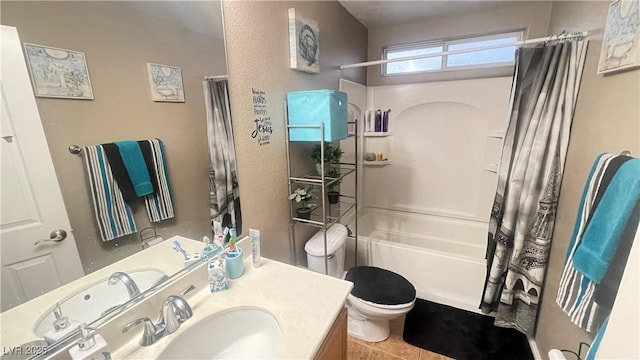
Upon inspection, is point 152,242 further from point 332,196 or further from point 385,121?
point 385,121

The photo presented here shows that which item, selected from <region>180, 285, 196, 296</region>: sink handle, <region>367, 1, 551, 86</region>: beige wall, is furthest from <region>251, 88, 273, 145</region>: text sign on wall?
<region>367, 1, 551, 86</region>: beige wall

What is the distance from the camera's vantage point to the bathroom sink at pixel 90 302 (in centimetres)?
69

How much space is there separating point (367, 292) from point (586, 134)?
145cm

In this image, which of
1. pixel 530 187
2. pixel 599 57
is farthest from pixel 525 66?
pixel 530 187

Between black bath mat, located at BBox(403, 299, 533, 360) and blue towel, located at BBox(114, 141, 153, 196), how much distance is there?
1.89 m

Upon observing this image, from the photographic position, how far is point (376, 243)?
2.29 m

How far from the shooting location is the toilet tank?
1744 millimetres

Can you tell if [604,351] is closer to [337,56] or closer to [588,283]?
[588,283]

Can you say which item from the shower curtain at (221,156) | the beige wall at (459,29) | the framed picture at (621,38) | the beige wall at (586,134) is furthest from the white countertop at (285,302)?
the beige wall at (459,29)

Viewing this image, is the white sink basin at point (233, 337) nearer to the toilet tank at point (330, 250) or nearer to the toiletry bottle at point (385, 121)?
the toilet tank at point (330, 250)

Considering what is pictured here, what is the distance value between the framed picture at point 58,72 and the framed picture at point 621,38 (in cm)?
174

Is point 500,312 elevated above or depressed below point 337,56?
below

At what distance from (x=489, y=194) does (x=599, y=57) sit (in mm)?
1664

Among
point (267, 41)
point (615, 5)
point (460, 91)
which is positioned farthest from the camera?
point (460, 91)
